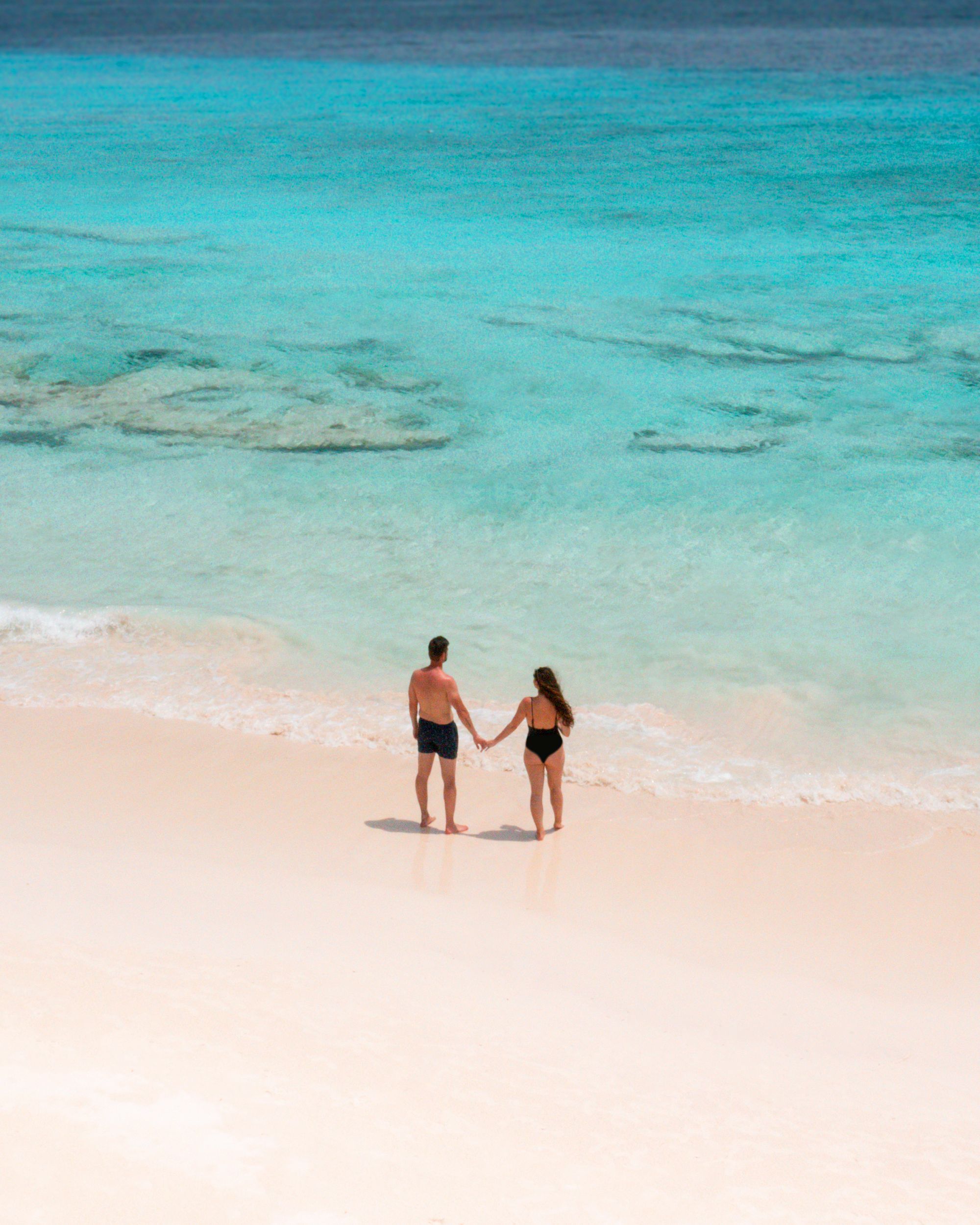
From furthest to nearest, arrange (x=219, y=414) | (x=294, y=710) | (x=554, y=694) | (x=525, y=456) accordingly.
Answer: (x=219, y=414) < (x=525, y=456) < (x=294, y=710) < (x=554, y=694)

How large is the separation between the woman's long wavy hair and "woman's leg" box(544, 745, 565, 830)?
0.63 feet

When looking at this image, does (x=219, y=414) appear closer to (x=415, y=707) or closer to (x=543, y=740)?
(x=415, y=707)

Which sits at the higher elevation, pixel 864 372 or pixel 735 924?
pixel 864 372

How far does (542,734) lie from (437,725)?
674 mm

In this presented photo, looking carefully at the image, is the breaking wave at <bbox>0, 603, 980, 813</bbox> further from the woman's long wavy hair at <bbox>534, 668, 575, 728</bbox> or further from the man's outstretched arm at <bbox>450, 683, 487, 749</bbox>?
the man's outstretched arm at <bbox>450, 683, 487, 749</bbox>

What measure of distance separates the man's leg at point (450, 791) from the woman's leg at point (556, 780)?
0.60 metres

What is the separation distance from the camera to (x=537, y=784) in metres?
7.32

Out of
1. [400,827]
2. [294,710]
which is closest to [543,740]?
[400,827]

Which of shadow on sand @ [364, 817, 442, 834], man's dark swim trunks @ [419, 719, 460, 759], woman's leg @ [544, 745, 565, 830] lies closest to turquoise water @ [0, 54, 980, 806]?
woman's leg @ [544, 745, 565, 830]

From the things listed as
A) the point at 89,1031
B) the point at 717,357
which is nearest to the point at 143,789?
the point at 89,1031

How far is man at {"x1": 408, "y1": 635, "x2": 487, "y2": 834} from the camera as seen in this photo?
7238 mm

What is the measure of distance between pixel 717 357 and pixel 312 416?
6.05m

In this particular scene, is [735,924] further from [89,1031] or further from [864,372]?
[864,372]

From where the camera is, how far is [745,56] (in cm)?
5844
